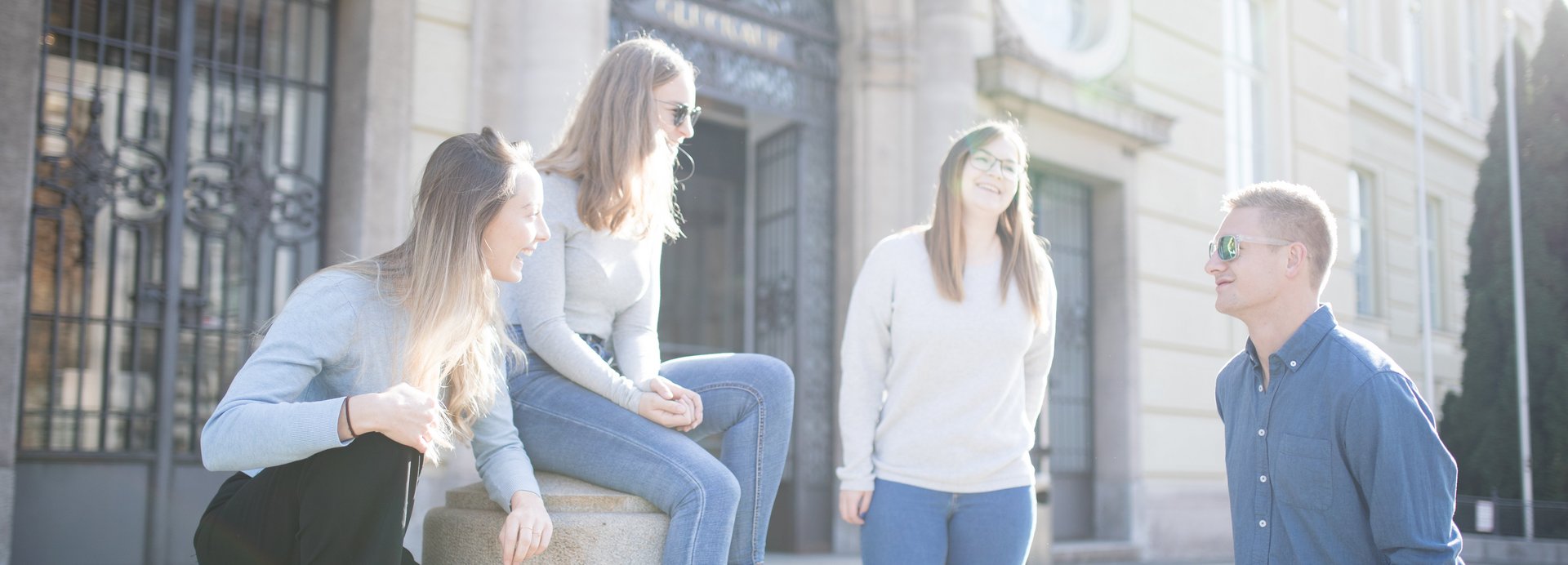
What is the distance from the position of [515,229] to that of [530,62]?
11.9 feet

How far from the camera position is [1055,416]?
382 inches

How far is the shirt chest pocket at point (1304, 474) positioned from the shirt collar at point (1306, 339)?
174mm

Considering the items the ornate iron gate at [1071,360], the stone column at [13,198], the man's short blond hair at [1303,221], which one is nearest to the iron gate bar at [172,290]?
the stone column at [13,198]

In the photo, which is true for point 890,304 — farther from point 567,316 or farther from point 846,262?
point 846,262

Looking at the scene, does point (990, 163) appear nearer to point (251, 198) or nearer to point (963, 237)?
point (963, 237)

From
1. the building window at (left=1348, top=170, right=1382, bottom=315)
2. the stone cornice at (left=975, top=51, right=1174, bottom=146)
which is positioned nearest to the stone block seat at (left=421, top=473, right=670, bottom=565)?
the stone cornice at (left=975, top=51, right=1174, bottom=146)

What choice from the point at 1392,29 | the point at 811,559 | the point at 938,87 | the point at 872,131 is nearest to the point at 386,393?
the point at 811,559

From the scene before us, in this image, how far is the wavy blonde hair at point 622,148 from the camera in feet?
10.3

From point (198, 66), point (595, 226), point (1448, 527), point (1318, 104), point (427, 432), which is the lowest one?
point (1448, 527)

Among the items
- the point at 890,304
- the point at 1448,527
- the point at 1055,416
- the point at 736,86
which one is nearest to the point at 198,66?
the point at 736,86

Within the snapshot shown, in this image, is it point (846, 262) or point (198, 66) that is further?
point (846, 262)

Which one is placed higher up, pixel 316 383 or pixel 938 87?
pixel 938 87

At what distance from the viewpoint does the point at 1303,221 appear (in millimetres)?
2811

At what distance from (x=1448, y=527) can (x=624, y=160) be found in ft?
6.58
